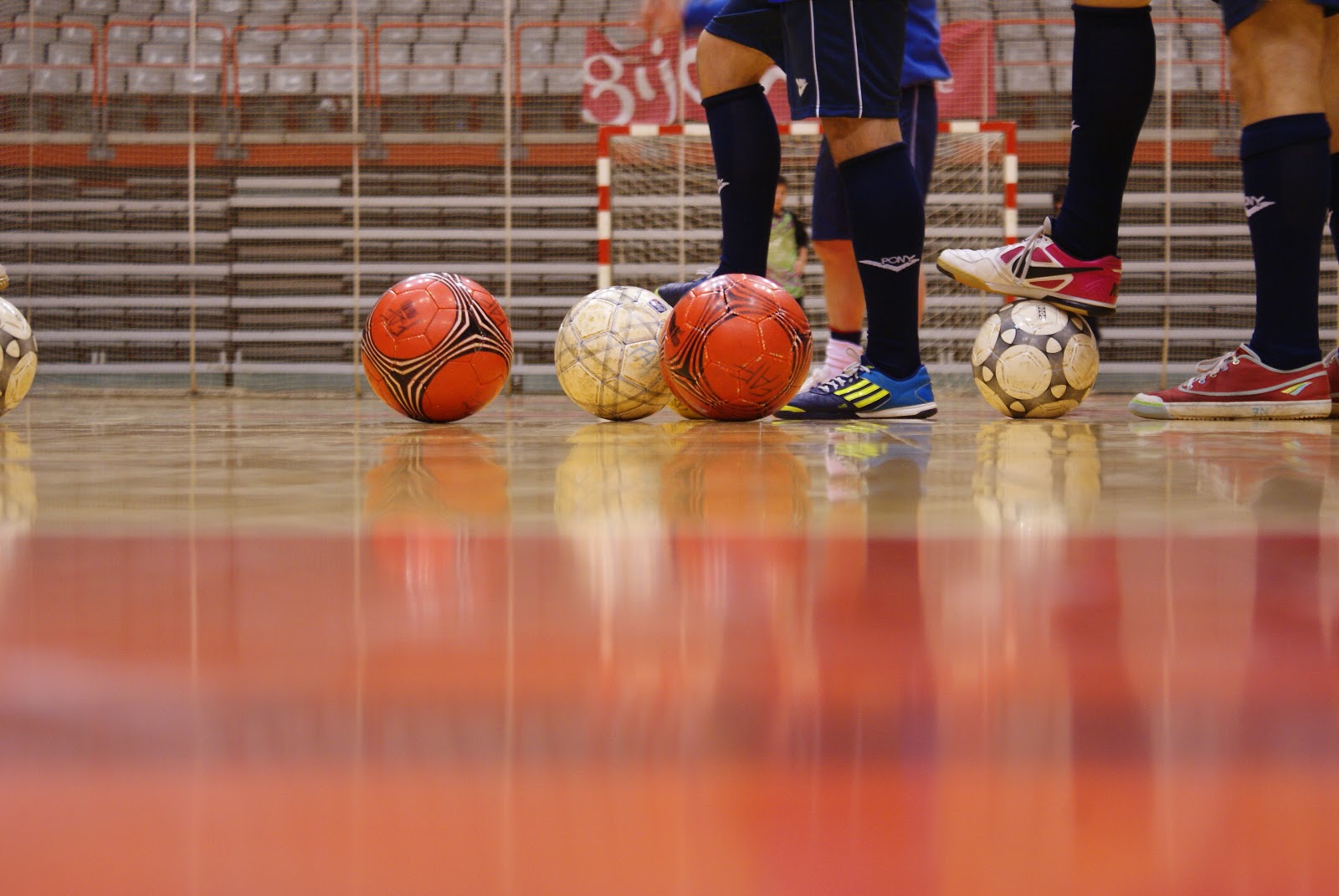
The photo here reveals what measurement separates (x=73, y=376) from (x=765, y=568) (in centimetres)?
845

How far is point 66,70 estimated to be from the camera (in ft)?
29.0

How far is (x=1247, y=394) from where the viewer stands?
94.8 inches

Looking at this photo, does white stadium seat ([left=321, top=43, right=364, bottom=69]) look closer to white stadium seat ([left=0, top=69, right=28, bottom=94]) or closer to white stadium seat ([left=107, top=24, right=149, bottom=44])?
white stadium seat ([left=107, top=24, right=149, bottom=44])

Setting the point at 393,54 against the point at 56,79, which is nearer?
the point at 56,79

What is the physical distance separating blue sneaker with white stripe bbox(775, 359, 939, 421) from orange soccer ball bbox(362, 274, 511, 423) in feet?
2.09

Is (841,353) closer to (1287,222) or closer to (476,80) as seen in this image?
(1287,222)

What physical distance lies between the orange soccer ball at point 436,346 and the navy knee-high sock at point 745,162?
1.97ft

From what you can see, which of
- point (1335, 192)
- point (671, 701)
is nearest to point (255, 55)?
point (1335, 192)

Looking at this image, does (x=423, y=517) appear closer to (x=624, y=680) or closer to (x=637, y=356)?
(x=624, y=680)

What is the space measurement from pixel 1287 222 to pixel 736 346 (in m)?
1.05

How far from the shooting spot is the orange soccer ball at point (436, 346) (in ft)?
8.20

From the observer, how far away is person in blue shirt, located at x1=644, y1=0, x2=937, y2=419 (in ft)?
8.02

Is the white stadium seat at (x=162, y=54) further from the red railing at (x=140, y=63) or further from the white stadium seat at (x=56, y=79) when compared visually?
the white stadium seat at (x=56, y=79)

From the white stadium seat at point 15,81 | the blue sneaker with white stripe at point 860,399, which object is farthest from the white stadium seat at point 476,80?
the blue sneaker with white stripe at point 860,399
